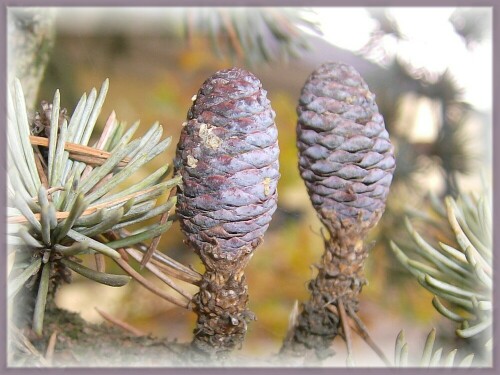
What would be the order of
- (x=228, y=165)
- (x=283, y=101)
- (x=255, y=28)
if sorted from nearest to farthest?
(x=228, y=165) < (x=255, y=28) < (x=283, y=101)

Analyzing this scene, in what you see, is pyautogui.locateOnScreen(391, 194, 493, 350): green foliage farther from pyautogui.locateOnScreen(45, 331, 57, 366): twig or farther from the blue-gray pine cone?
pyautogui.locateOnScreen(45, 331, 57, 366): twig

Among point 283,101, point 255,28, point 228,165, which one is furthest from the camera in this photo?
point 283,101

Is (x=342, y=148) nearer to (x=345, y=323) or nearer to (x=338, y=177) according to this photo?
(x=338, y=177)

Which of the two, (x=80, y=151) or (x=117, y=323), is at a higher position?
(x=80, y=151)

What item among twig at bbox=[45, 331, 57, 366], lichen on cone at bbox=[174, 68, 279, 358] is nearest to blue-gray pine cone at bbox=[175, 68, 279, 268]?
lichen on cone at bbox=[174, 68, 279, 358]

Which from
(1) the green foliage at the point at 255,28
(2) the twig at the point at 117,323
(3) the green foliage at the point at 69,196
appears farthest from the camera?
(1) the green foliage at the point at 255,28

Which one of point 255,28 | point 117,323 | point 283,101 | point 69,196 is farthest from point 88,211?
point 283,101

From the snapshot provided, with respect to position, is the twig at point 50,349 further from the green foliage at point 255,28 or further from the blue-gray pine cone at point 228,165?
the green foliage at point 255,28

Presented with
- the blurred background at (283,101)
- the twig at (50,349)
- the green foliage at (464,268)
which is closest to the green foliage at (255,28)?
the blurred background at (283,101)
